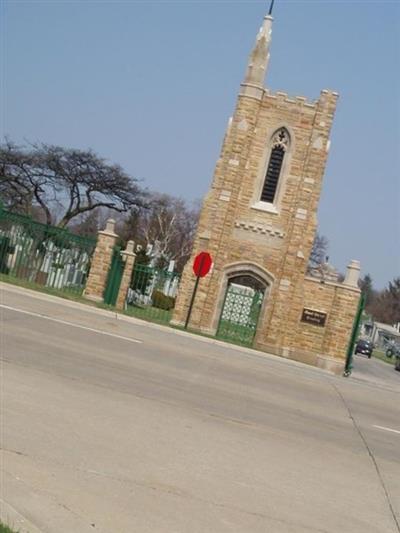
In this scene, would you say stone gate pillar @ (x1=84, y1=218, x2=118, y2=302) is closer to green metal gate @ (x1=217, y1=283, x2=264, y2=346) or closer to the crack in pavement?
green metal gate @ (x1=217, y1=283, x2=264, y2=346)

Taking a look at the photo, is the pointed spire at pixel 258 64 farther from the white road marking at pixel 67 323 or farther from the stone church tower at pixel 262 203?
the white road marking at pixel 67 323

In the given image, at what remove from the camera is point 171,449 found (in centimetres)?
1000

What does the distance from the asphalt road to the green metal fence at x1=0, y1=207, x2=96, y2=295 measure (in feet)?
51.9

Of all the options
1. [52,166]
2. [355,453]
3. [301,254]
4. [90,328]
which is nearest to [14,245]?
[301,254]

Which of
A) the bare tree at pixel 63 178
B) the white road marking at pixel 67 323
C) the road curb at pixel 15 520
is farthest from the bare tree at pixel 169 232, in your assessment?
the road curb at pixel 15 520

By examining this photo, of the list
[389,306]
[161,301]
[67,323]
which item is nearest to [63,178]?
[161,301]

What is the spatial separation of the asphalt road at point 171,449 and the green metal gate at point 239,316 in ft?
56.9

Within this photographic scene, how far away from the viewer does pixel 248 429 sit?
12.5m

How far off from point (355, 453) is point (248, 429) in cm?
134

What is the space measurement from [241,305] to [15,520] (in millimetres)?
29739

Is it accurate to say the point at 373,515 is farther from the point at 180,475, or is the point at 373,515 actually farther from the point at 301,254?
the point at 301,254

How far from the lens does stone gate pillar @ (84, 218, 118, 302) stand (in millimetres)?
33562

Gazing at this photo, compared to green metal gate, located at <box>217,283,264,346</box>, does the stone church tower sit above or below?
above

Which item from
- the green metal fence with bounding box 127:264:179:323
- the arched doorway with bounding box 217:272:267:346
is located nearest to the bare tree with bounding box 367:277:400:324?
the green metal fence with bounding box 127:264:179:323
